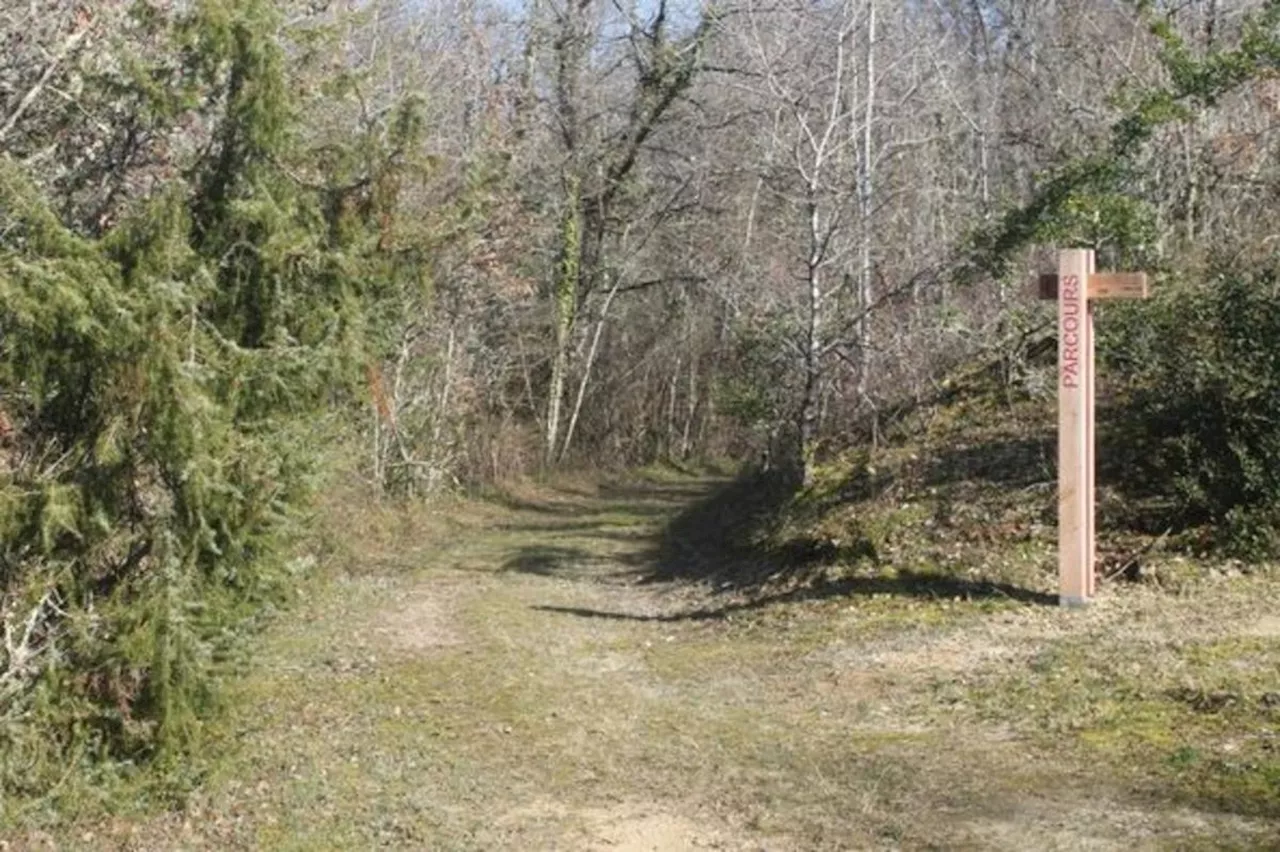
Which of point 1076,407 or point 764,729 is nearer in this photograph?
point 764,729

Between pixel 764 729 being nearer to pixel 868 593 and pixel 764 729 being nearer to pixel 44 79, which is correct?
pixel 868 593

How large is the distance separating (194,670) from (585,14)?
22955 millimetres

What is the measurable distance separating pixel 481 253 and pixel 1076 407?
1274 cm

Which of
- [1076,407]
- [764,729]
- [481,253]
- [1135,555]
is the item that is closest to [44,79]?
[764,729]

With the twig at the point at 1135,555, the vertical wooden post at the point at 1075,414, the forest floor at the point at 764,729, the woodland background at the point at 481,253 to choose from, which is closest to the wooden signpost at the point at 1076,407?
the vertical wooden post at the point at 1075,414

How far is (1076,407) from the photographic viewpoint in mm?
9719

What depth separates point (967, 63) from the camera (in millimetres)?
28547

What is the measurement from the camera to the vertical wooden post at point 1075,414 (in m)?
9.70

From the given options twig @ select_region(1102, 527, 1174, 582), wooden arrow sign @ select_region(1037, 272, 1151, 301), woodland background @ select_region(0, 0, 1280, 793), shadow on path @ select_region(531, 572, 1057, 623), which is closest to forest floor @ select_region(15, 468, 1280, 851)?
shadow on path @ select_region(531, 572, 1057, 623)

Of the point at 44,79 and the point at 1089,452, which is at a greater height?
the point at 44,79

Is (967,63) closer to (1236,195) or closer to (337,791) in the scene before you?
(1236,195)

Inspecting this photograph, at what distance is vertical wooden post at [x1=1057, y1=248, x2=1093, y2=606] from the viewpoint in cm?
970

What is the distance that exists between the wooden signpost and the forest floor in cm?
35

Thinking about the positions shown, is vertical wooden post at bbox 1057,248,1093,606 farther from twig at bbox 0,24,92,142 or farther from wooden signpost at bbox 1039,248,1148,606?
twig at bbox 0,24,92,142
